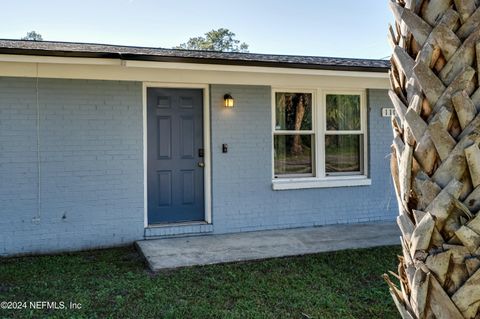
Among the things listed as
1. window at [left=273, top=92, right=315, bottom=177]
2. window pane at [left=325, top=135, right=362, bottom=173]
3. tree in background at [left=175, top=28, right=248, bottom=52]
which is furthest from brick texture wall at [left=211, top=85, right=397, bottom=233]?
tree in background at [left=175, top=28, right=248, bottom=52]

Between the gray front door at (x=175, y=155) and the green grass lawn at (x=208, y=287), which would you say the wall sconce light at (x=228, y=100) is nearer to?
the gray front door at (x=175, y=155)

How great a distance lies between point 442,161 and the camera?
4.19 ft

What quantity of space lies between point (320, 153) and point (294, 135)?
1.89ft

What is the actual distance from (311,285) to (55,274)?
2961 mm

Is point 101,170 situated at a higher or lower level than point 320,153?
lower

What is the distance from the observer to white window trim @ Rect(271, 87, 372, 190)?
7.21 meters

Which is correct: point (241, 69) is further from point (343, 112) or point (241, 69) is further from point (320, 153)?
point (343, 112)

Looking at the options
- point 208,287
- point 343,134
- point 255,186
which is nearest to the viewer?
point 208,287

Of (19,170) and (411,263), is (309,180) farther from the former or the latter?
(411,263)

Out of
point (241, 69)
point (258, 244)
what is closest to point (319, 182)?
point (258, 244)

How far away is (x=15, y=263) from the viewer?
5.38 metres

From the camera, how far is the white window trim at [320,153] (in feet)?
23.6

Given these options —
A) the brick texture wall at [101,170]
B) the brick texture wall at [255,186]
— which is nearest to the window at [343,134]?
the brick texture wall at [255,186]

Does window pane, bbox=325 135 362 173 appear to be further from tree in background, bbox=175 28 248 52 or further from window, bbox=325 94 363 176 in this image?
tree in background, bbox=175 28 248 52
